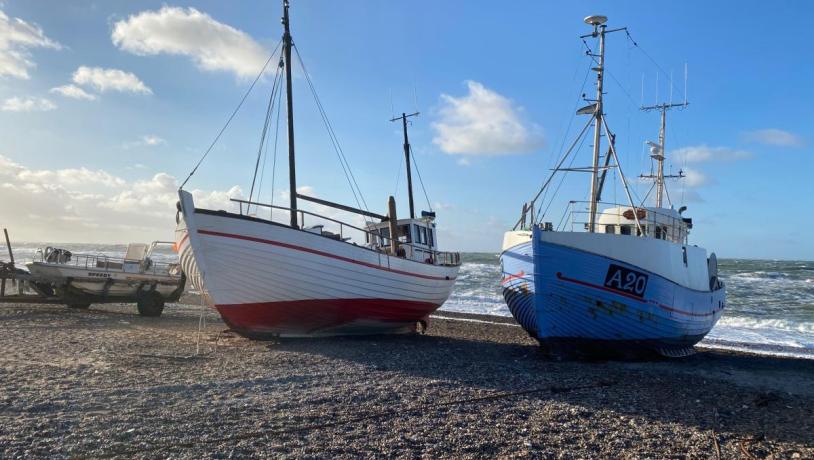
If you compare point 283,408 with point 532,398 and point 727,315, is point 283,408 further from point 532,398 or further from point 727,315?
point 727,315

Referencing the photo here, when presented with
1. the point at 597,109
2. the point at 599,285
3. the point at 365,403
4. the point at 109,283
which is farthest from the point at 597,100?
the point at 109,283

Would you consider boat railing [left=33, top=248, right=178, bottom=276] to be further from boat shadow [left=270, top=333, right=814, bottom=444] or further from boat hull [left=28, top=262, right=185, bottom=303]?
boat shadow [left=270, top=333, right=814, bottom=444]

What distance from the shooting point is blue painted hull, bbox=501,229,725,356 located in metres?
12.7

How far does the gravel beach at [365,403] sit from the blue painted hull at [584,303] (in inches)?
27.2

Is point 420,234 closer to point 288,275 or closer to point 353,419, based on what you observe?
point 288,275

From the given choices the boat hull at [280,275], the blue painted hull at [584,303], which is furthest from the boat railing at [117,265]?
the blue painted hull at [584,303]

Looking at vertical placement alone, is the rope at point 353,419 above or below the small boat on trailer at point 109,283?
A: below

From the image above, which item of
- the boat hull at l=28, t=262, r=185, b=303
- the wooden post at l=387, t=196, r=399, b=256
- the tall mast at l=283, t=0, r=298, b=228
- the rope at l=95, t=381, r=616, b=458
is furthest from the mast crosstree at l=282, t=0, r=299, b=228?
the rope at l=95, t=381, r=616, b=458

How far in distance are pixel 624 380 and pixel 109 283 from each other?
16802 millimetres

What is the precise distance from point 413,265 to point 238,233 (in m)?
5.61

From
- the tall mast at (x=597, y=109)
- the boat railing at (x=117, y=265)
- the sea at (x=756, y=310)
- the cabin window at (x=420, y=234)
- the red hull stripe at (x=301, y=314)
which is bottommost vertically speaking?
the sea at (x=756, y=310)

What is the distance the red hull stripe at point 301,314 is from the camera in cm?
1269

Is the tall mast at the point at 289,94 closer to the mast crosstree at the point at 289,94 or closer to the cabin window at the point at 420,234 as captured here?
the mast crosstree at the point at 289,94

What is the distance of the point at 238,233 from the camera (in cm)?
1188
